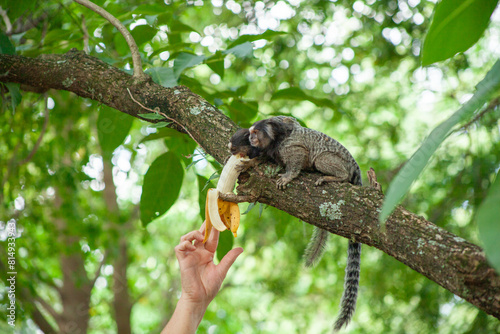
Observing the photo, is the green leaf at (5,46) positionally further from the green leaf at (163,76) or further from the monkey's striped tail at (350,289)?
the monkey's striped tail at (350,289)

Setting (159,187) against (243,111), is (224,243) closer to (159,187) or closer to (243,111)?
(159,187)

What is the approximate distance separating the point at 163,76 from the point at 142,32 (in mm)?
352

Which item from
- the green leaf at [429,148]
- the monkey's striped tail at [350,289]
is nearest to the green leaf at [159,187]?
the monkey's striped tail at [350,289]

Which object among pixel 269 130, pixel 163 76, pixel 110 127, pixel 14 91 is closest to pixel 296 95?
pixel 269 130

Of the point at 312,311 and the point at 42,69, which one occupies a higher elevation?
the point at 42,69

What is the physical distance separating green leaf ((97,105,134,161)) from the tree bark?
0.32 feet

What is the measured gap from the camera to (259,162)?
165cm

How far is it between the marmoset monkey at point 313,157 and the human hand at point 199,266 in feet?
1.19

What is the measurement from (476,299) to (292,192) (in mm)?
611

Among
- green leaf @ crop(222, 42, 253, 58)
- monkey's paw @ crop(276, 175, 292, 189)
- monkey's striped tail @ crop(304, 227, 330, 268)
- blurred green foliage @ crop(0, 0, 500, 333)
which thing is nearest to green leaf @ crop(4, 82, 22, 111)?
blurred green foliage @ crop(0, 0, 500, 333)

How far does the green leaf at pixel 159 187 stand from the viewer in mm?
1868

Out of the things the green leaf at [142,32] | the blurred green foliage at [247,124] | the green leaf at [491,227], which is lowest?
the blurred green foliage at [247,124]

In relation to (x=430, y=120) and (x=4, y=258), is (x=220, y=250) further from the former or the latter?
(x=430, y=120)

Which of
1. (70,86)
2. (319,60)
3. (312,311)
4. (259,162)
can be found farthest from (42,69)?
(312,311)
